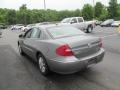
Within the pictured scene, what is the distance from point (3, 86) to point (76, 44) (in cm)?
219

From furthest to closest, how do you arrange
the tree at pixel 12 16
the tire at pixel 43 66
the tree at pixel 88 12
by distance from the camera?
the tree at pixel 12 16 < the tree at pixel 88 12 < the tire at pixel 43 66

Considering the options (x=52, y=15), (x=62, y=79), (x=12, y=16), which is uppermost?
(x=12, y=16)

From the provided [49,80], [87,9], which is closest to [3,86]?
[49,80]

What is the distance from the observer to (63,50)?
5.09 metres

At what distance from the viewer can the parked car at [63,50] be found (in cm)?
506

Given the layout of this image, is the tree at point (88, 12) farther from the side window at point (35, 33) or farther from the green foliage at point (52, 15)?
the side window at point (35, 33)

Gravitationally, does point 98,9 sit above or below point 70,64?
above

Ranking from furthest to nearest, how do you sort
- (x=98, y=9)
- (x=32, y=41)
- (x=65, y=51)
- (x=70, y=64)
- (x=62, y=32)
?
(x=98, y=9), (x=32, y=41), (x=62, y=32), (x=65, y=51), (x=70, y=64)

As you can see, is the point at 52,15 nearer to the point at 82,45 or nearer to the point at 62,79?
the point at 62,79

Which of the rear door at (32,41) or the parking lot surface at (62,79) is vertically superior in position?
the rear door at (32,41)

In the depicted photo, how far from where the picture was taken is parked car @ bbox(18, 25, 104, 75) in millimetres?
5059

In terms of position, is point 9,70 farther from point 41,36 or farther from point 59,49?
point 59,49

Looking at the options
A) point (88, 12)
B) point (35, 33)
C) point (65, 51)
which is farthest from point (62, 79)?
point (88, 12)

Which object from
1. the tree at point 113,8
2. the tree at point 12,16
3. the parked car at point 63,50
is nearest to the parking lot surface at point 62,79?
the parked car at point 63,50
